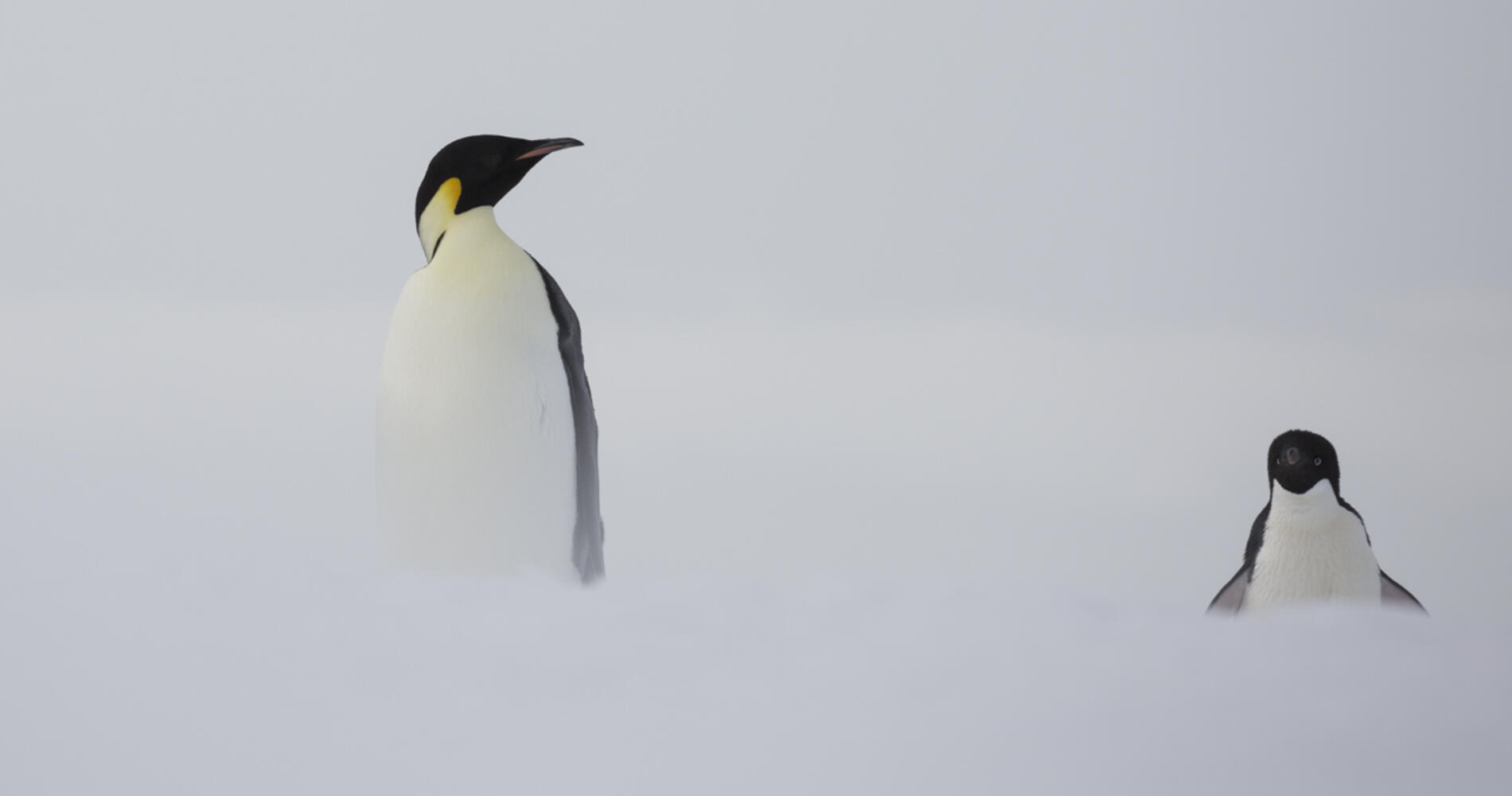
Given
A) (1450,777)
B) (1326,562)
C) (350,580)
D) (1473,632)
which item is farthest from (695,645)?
(1326,562)

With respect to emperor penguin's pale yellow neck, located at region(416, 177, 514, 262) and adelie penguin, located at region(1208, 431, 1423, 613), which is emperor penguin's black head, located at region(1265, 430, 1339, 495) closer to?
adelie penguin, located at region(1208, 431, 1423, 613)

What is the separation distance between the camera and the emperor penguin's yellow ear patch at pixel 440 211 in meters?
3.64

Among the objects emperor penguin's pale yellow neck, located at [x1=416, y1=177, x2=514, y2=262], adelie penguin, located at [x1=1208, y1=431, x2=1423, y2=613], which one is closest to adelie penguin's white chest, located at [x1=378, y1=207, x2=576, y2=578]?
emperor penguin's pale yellow neck, located at [x1=416, y1=177, x2=514, y2=262]

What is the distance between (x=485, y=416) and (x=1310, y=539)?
2.09 m

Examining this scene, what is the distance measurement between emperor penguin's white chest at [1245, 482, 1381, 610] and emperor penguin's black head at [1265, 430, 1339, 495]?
2cm

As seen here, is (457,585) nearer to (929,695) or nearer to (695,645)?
(695,645)

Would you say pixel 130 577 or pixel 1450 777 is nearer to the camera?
pixel 1450 777

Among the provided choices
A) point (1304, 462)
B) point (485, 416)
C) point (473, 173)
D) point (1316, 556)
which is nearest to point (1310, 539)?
point (1316, 556)

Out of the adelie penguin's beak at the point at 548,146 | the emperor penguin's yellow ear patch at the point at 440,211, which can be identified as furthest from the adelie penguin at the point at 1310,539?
the emperor penguin's yellow ear patch at the point at 440,211

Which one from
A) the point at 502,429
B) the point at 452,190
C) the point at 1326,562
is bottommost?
the point at 1326,562

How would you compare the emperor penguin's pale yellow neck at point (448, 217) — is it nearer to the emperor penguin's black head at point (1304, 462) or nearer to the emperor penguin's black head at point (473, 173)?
the emperor penguin's black head at point (473, 173)

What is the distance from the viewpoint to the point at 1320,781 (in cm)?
180

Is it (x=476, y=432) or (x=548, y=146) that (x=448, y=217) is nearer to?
(x=548, y=146)

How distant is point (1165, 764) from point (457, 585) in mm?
1322
